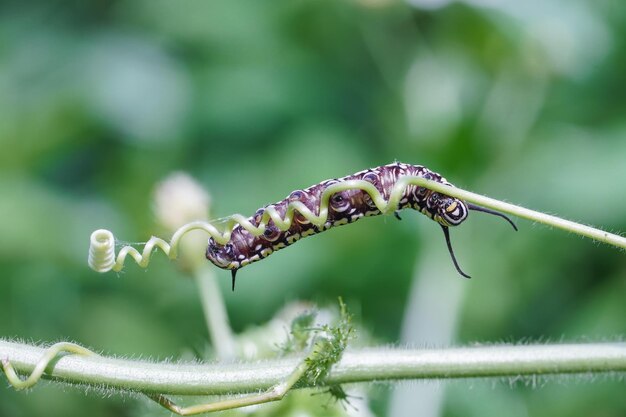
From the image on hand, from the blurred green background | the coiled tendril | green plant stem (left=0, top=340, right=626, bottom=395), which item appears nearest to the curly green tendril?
the coiled tendril

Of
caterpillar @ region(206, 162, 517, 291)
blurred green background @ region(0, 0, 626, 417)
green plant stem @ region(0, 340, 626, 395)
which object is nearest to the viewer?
green plant stem @ region(0, 340, 626, 395)

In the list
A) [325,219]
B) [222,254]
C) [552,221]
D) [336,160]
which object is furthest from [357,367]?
[336,160]

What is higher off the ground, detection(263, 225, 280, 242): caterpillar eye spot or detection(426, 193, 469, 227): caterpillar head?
detection(426, 193, 469, 227): caterpillar head

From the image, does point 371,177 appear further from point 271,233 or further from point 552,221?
point 552,221

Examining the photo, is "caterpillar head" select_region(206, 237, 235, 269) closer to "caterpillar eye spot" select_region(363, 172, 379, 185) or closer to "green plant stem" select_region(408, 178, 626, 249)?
"caterpillar eye spot" select_region(363, 172, 379, 185)

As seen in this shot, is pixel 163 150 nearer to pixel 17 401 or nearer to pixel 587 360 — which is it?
pixel 17 401

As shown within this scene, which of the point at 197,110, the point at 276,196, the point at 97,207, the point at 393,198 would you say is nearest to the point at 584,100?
the point at 276,196
